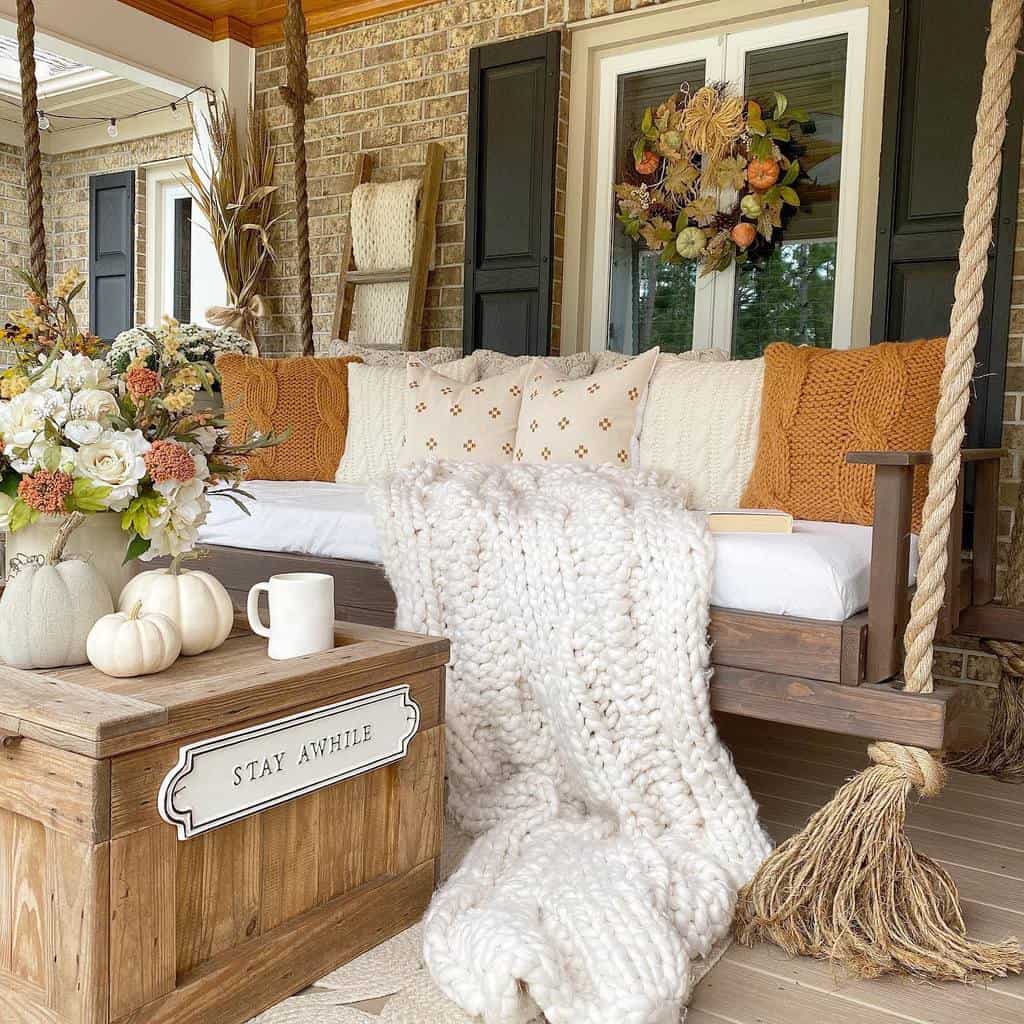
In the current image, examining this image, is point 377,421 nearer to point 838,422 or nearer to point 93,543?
point 838,422

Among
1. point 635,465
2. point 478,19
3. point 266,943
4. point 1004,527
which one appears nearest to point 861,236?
point 1004,527

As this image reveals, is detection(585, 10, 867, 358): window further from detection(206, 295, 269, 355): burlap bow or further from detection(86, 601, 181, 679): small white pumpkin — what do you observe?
detection(86, 601, 181, 679): small white pumpkin

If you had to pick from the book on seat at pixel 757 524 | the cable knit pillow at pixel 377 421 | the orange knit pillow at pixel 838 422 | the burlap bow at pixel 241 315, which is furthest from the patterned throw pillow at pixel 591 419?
the burlap bow at pixel 241 315

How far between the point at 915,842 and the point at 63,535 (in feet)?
5.86

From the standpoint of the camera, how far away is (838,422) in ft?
7.86

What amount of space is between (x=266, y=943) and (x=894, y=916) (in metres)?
0.99

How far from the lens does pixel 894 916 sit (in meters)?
1.66

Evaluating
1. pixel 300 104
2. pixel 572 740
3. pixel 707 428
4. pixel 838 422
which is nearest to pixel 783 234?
pixel 707 428

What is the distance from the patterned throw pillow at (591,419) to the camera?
2672mm

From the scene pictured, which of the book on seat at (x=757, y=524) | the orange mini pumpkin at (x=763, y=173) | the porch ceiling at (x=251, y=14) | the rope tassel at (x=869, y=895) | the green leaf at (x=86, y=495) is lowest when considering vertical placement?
the rope tassel at (x=869, y=895)

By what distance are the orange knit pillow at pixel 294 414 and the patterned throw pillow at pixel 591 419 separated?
71 centimetres

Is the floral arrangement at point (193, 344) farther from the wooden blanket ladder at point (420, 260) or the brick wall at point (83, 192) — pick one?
the brick wall at point (83, 192)

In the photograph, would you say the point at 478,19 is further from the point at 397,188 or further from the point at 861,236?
the point at 861,236

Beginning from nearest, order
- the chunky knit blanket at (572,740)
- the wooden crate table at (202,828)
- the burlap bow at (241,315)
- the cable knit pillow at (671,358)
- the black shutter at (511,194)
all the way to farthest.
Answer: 1. the wooden crate table at (202,828)
2. the chunky knit blanket at (572,740)
3. the cable knit pillow at (671,358)
4. the black shutter at (511,194)
5. the burlap bow at (241,315)
